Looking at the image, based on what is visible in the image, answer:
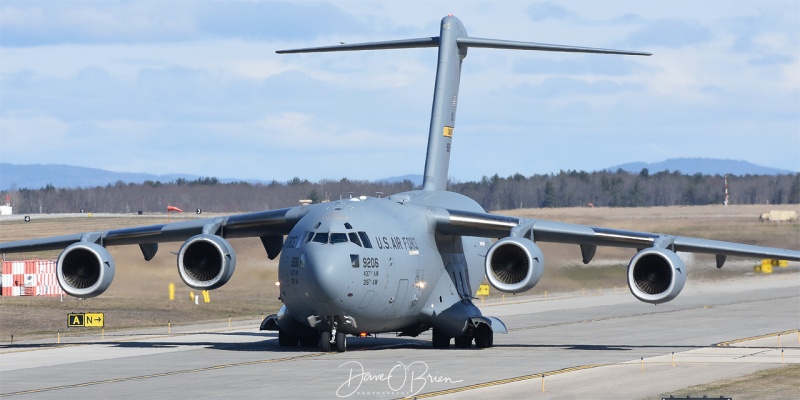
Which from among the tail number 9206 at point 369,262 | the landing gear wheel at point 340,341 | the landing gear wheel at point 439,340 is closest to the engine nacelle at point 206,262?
the landing gear wheel at point 340,341

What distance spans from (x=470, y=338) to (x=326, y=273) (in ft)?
17.2

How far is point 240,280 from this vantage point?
47.5m

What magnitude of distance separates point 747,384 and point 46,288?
37004 mm

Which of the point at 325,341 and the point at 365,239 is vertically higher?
the point at 365,239

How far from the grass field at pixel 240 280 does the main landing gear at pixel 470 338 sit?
41.0 feet

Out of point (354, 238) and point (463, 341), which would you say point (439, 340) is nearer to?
point (463, 341)

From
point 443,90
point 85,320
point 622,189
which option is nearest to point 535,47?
point 443,90

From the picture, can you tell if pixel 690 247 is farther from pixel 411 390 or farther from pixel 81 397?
pixel 81 397

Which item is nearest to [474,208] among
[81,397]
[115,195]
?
[81,397]

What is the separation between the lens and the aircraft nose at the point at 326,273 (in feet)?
90.1

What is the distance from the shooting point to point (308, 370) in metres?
25.8

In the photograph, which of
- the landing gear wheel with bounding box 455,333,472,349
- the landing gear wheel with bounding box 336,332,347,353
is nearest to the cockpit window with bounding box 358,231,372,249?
the landing gear wheel with bounding box 336,332,347,353

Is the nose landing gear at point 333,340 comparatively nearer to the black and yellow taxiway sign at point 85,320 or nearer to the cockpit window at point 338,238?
the cockpit window at point 338,238

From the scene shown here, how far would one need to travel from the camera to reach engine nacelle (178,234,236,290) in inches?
1186
